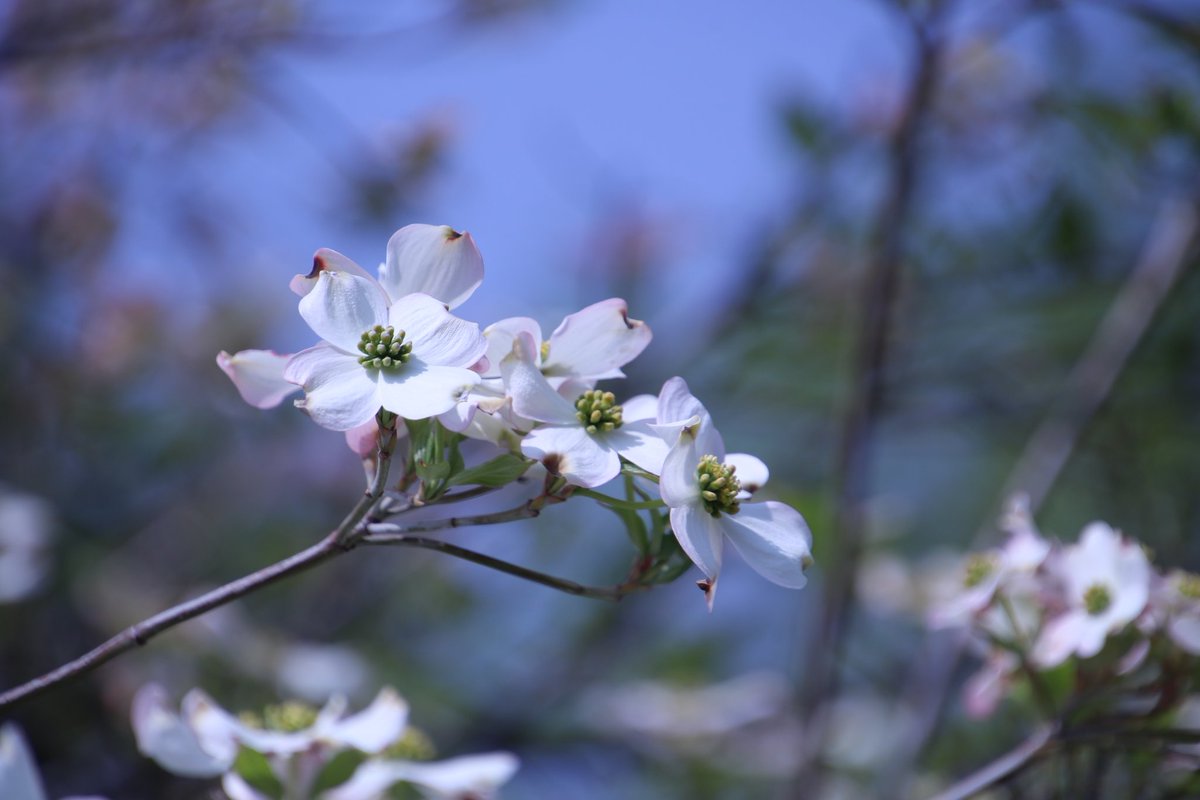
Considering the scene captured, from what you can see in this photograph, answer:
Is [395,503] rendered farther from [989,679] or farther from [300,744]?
[989,679]

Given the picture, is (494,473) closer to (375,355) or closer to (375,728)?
(375,355)

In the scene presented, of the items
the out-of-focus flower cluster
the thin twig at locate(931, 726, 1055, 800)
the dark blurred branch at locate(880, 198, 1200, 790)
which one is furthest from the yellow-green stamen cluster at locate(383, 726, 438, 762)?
the dark blurred branch at locate(880, 198, 1200, 790)

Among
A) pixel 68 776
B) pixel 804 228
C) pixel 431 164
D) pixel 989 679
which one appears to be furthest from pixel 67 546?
pixel 989 679

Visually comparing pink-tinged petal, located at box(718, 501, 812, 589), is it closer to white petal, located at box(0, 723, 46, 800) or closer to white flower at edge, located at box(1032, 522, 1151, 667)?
white flower at edge, located at box(1032, 522, 1151, 667)

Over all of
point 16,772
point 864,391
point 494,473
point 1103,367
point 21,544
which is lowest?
point 16,772

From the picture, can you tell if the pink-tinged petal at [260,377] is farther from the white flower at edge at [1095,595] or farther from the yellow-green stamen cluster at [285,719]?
the white flower at edge at [1095,595]

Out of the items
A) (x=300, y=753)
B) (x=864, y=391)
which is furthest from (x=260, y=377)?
(x=864, y=391)

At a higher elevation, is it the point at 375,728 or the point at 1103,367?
the point at 1103,367
